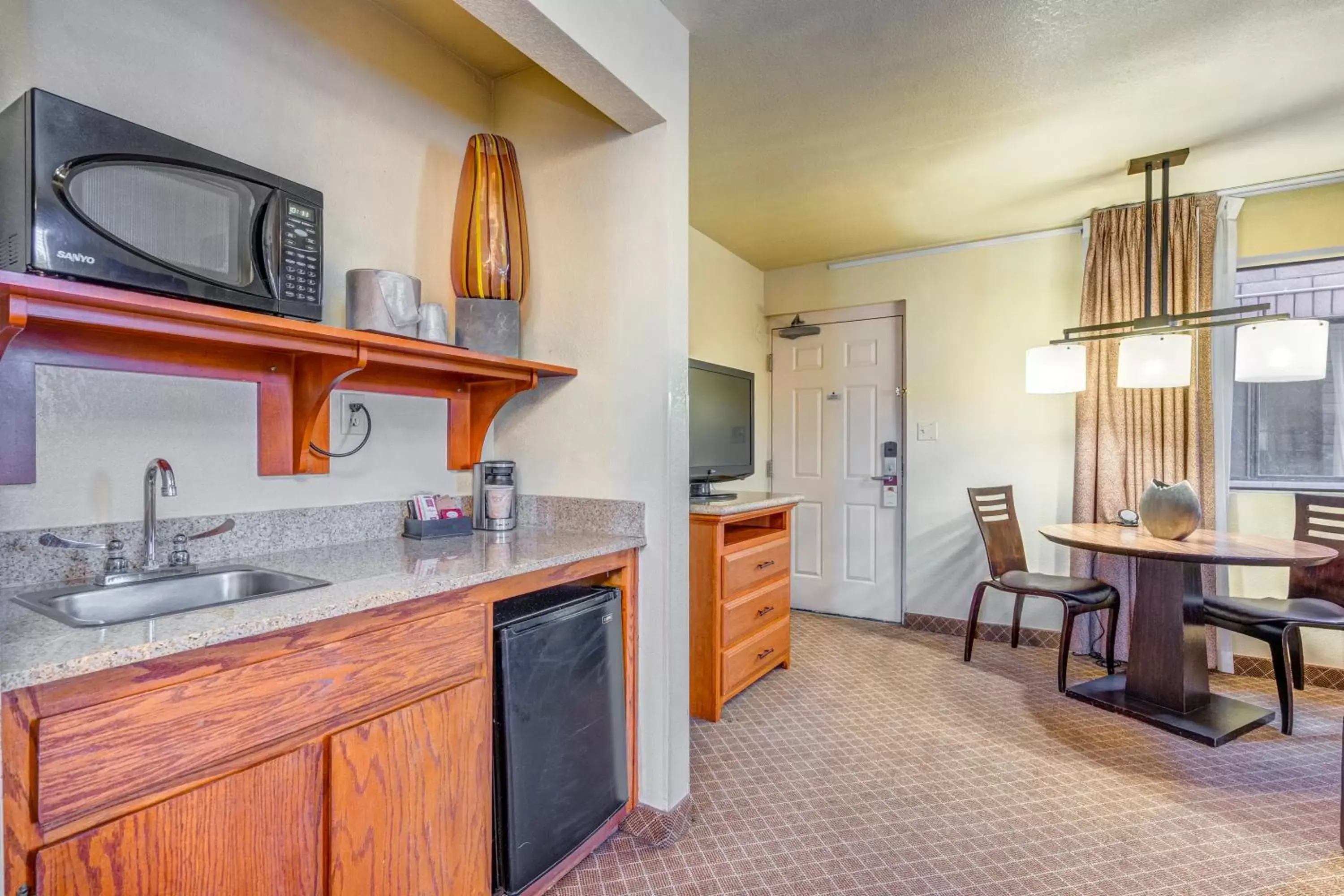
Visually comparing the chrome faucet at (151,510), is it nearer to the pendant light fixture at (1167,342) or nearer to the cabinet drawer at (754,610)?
the cabinet drawer at (754,610)

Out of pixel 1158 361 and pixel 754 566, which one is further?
pixel 754 566

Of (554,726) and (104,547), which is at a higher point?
(104,547)

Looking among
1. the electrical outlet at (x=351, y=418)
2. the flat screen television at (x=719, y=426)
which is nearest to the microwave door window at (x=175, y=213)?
the electrical outlet at (x=351, y=418)

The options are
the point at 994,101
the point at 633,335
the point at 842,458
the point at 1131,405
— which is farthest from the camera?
the point at 842,458

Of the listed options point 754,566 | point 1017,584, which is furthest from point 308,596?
point 1017,584

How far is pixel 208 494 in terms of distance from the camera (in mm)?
1474

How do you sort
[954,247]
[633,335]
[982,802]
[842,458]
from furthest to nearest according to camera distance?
[842,458] → [954,247] → [982,802] → [633,335]

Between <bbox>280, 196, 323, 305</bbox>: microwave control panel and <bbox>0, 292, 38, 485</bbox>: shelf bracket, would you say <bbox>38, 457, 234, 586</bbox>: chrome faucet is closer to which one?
<bbox>0, 292, 38, 485</bbox>: shelf bracket

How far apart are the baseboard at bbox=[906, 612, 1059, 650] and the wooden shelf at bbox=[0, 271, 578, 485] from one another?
298 centimetres

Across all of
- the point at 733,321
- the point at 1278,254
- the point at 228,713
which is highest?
the point at 1278,254

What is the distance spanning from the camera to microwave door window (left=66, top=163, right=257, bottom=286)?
109cm

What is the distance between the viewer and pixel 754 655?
2.89 m

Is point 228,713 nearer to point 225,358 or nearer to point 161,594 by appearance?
point 161,594

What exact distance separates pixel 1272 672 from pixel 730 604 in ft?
9.11
